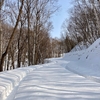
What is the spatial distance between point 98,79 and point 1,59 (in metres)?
10.1

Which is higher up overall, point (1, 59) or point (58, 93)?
point (1, 59)

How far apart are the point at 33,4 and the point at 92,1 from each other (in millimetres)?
8154

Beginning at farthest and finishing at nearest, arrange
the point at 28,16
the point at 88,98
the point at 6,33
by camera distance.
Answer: the point at 6,33 → the point at 28,16 → the point at 88,98

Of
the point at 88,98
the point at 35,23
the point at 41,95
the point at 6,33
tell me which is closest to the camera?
the point at 88,98

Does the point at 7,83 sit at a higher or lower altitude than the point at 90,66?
lower

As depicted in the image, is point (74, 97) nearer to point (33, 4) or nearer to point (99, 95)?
point (99, 95)

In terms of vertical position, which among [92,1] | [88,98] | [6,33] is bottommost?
[88,98]

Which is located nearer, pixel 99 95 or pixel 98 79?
pixel 99 95

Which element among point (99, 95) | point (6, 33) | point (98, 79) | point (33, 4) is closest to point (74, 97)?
point (99, 95)

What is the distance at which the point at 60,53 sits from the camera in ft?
300

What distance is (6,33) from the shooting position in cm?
3528

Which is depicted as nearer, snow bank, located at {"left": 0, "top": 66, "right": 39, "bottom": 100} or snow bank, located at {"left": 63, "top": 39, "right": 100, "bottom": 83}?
snow bank, located at {"left": 0, "top": 66, "right": 39, "bottom": 100}

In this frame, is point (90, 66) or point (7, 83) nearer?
Answer: point (7, 83)

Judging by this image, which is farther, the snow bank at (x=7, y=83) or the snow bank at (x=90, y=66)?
the snow bank at (x=90, y=66)
